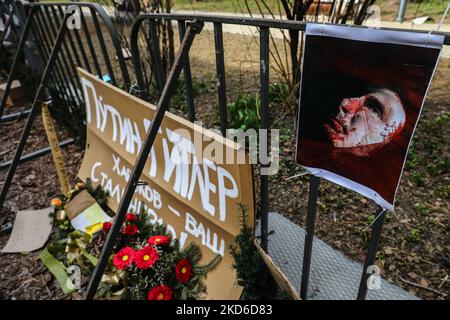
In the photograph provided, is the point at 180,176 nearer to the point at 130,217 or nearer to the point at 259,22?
the point at 130,217

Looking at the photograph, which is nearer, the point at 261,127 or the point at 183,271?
the point at 261,127

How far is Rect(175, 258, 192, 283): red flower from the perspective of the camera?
6.16 ft

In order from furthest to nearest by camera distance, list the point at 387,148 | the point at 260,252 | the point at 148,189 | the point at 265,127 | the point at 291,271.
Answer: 1. the point at 148,189
2. the point at 291,271
3. the point at 260,252
4. the point at 265,127
5. the point at 387,148

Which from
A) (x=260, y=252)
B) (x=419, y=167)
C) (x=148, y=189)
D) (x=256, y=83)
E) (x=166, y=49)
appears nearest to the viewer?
(x=260, y=252)

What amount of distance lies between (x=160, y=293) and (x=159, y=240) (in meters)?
0.32

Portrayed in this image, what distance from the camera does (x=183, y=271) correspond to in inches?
74.0

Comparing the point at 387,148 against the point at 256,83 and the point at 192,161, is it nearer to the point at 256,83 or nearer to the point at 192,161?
the point at 192,161

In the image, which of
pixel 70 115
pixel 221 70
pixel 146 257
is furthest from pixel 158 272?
pixel 70 115

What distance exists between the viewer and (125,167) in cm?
245

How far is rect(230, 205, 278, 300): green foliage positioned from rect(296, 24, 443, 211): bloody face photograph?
0.49 metres

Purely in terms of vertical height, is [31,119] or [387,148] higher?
[387,148]

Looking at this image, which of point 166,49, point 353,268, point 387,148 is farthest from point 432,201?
point 166,49

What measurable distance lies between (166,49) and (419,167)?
9.22 ft

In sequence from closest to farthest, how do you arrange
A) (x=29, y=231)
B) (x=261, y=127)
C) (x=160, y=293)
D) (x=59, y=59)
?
(x=261, y=127) → (x=160, y=293) → (x=29, y=231) → (x=59, y=59)
